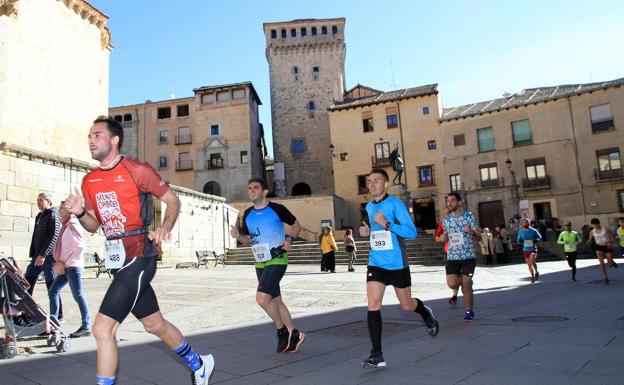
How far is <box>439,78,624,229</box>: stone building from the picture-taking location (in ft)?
99.1

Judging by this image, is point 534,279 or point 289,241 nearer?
point 289,241

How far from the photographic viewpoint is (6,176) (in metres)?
12.2

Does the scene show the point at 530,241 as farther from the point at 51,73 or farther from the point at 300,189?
the point at 300,189

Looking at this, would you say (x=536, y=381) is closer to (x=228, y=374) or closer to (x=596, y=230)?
(x=228, y=374)

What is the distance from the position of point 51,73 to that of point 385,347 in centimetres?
2092

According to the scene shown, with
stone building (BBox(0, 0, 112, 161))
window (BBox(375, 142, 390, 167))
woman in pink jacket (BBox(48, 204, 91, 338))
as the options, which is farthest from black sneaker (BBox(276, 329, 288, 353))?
window (BBox(375, 142, 390, 167))

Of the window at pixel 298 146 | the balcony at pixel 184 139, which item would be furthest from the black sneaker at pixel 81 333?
the window at pixel 298 146

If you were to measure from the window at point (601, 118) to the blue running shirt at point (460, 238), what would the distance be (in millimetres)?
30494

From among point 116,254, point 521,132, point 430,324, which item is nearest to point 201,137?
point 521,132

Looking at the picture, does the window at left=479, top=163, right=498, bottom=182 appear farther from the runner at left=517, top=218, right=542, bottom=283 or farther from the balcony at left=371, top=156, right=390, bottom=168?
the runner at left=517, top=218, right=542, bottom=283

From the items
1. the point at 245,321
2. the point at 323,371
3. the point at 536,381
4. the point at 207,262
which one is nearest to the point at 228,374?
the point at 323,371

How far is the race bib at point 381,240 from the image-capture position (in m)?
4.02

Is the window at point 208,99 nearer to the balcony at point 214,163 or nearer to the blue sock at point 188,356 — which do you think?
the balcony at point 214,163

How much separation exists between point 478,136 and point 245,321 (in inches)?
1252
